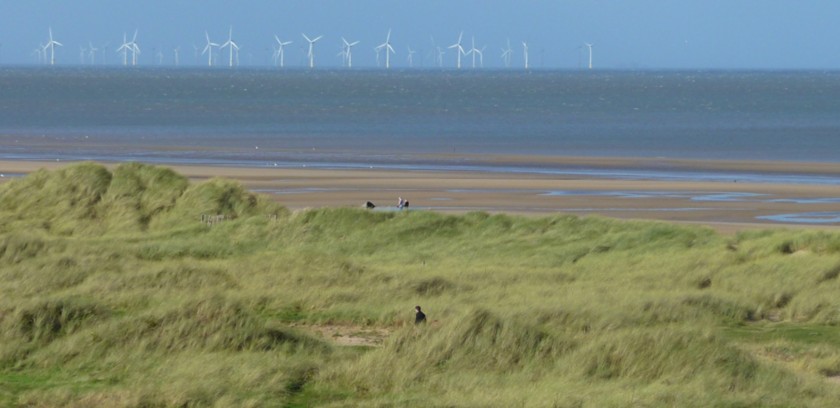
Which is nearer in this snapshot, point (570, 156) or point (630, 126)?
point (570, 156)

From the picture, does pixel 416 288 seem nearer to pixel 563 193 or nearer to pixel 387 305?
pixel 387 305

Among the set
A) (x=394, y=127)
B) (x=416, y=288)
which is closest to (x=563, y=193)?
(x=416, y=288)

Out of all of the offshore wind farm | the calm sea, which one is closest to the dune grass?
the offshore wind farm

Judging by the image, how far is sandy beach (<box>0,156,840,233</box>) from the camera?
117ft

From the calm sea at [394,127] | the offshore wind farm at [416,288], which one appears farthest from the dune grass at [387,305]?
the calm sea at [394,127]

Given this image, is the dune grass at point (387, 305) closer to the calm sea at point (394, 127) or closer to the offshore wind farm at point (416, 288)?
the offshore wind farm at point (416, 288)

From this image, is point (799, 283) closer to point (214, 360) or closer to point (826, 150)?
point (214, 360)

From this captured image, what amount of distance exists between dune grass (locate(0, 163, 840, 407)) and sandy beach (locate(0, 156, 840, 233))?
17.5 ft

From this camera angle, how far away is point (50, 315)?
48.4 feet

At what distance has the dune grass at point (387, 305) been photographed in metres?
12.8

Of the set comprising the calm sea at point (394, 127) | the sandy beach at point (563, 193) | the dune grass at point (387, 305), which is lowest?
the calm sea at point (394, 127)

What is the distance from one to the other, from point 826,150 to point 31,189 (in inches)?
1864

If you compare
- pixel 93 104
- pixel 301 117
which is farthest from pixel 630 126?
pixel 93 104

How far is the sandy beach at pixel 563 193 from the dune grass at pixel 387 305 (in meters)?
5.34
